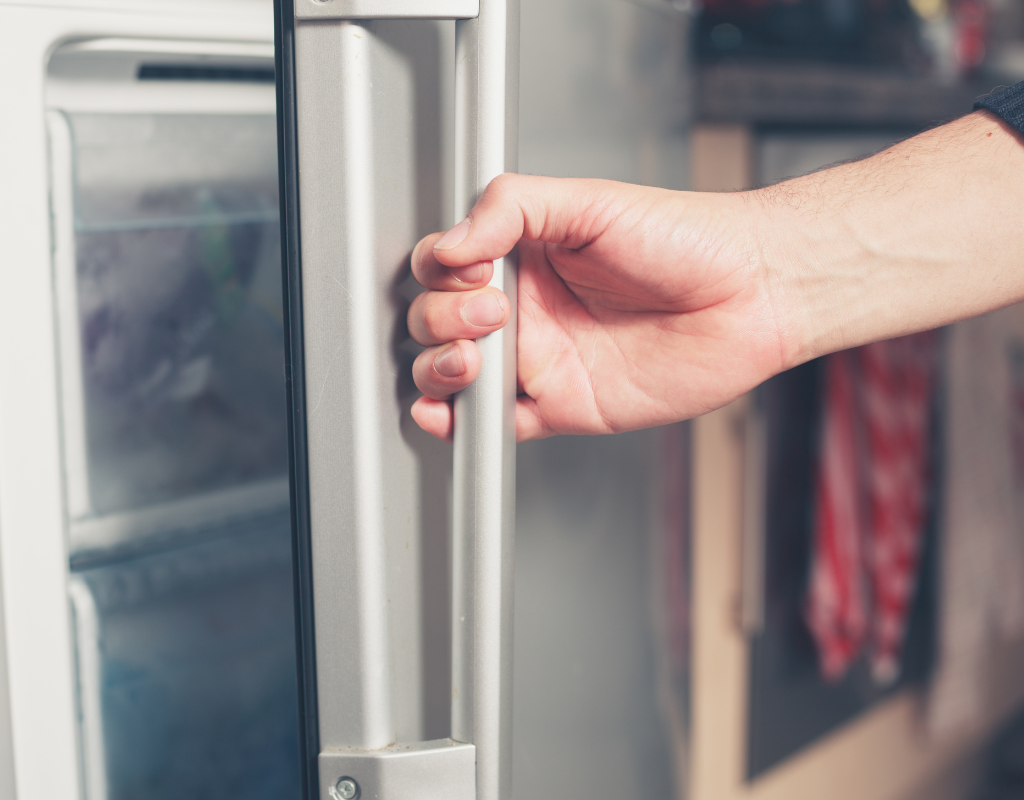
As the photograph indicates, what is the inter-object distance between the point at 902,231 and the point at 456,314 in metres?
0.33

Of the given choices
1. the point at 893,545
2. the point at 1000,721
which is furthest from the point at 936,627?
the point at 1000,721

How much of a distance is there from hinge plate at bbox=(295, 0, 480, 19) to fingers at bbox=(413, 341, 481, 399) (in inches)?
5.7

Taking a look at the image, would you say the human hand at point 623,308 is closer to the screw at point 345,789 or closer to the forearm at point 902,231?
the forearm at point 902,231

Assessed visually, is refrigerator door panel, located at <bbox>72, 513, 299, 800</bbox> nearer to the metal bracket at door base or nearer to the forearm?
the metal bracket at door base

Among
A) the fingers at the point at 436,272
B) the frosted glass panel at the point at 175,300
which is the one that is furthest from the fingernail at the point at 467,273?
the frosted glass panel at the point at 175,300

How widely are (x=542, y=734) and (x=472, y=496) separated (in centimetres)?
27

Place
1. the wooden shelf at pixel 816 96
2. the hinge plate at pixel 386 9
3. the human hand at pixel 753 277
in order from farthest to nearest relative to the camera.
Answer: the wooden shelf at pixel 816 96 → the human hand at pixel 753 277 → the hinge plate at pixel 386 9

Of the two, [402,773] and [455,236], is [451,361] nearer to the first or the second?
[455,236]

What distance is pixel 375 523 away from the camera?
0.40 meters

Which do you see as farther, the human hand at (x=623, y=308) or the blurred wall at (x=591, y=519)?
the blurred wall at (x=591, y=519)

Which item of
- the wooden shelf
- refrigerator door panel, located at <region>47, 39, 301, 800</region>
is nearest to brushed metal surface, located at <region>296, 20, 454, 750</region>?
refrigerator door panel, located at <region>47, 39, 301, 800</region>

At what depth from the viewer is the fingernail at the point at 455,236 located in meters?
0.39

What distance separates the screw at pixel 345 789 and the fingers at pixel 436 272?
24 cm

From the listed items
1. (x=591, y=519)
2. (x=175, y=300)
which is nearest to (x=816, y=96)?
(x=591, y=519)
